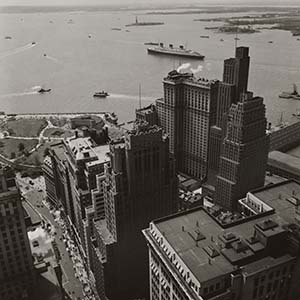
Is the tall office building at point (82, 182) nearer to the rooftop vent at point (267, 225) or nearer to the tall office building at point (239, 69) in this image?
the rooftop vent at point (267, 225)

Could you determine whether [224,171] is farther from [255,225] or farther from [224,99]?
[255,225]

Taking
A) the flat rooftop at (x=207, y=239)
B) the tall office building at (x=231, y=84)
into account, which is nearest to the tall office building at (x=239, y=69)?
the tall office building at (x=231, y=84)

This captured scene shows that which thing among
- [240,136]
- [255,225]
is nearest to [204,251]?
[255,225]

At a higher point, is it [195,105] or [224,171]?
[195,105]

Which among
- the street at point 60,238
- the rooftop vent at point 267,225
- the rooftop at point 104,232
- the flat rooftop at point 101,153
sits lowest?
the street at point 60,238

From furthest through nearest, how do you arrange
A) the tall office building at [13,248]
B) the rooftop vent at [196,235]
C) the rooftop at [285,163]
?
the rooftop at [285,163] → the tall office building at [13,248] → the rooftop vent at [196,235]

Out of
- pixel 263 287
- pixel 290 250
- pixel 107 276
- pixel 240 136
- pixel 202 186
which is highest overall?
pixel 290 250

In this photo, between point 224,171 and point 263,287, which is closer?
point 263,287
